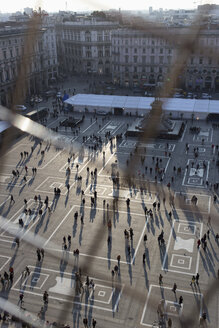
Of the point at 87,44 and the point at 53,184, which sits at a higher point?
the point at 87,44

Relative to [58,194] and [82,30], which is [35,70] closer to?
[82,30]

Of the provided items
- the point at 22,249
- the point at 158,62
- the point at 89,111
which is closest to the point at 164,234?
the point at 22,249

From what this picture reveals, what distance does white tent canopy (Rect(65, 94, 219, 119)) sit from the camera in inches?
1726

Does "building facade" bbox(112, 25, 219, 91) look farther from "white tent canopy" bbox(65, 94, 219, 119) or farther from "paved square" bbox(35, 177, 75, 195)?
"paved square" bbox(35, 177, 75, 195)

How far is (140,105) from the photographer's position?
4572 centimetres

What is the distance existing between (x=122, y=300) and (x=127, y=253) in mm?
3734

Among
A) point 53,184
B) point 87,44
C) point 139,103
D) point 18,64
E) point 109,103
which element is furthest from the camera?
point 87,44

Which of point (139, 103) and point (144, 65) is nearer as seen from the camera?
point (139, 103)

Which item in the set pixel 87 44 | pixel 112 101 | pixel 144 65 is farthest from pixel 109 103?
pixel 87 44

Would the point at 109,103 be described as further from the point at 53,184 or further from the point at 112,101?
the point at 53,184

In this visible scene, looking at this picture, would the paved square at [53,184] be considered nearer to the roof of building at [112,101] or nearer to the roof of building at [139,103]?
the roof of building at [139,103]

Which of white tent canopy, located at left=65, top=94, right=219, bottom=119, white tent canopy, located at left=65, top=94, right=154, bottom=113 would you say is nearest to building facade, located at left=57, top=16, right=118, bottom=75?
white tent canopy, located at left=65, top=94, right=154, bottom=113

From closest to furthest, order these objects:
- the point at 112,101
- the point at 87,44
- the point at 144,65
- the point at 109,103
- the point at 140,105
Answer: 1. the point at 140,105
2. the point at 109,103
3. the point at 112,101
4. the point at 144,65
5. the point at 87,44

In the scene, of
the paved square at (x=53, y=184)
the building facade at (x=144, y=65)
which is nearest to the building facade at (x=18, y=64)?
the building facade at (x=144, y=65)
